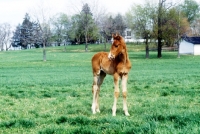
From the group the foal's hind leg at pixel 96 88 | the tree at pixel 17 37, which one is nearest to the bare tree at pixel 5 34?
the tree at pixel 17 37

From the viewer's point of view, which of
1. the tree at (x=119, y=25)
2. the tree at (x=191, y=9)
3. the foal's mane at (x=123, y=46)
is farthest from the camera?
the tree at (x=191, y=9)

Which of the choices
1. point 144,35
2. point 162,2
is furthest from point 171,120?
point 162,2

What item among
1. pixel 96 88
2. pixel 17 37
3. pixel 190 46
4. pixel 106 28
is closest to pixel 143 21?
pixel 190 46

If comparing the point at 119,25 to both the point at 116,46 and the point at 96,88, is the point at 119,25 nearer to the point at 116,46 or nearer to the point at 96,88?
the point at 96,88

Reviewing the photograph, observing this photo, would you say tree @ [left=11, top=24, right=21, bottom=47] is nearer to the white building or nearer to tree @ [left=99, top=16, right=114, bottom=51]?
tree @ [left=99, top=16, right=114, bottom=51]

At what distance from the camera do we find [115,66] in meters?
9.55

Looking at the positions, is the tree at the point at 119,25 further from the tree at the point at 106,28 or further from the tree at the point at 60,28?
the tree at the point at 60,28

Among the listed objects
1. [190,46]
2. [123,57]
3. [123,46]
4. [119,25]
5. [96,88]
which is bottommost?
[96,88]

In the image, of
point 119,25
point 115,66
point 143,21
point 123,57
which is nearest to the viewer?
point 123,57

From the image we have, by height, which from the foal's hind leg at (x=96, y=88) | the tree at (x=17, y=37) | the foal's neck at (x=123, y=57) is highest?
the tree at (x=17, y=37)

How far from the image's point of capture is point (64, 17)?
14712 centimetres

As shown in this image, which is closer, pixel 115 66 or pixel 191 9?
pixel 115 66

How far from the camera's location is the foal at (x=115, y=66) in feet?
30.0

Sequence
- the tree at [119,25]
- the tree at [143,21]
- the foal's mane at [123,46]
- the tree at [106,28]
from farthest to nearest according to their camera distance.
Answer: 1. the tree at [119,25]
2. the tree at [106,28]
3. the tree at [143,21]
4. the foal's mane at [123,46]
